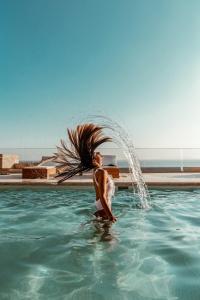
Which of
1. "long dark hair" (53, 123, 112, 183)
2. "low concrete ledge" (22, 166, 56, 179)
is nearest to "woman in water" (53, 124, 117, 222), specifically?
"long dark hair" (53, 123, 112, 183)

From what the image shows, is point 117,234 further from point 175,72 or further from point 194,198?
point 175,72

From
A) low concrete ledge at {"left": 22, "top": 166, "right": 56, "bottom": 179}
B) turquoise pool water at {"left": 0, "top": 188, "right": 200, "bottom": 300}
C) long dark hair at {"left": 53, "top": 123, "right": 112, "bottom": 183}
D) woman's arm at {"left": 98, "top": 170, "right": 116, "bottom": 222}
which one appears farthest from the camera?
low concrete ledge at {"left": 22, "top": 166, "right": 56, "bottom": 179}

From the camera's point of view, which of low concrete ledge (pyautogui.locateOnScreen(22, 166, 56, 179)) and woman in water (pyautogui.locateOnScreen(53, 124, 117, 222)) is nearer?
woman in water (pyautogui.locateOnScreen(53, 124, 117, 222))

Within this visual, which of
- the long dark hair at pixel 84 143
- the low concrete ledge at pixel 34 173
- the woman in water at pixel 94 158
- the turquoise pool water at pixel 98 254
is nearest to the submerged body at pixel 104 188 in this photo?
the woman in water at pixel 94 158

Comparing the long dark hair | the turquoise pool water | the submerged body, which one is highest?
the long dark hair

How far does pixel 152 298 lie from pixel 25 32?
14.6 meters

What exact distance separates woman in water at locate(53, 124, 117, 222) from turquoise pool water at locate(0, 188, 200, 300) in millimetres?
404

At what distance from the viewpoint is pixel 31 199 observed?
967 cm

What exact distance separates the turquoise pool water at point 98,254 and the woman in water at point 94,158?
404 millimetres

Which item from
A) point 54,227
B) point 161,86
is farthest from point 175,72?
point 54,227

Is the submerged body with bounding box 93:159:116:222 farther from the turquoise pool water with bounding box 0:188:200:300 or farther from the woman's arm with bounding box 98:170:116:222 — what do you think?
the turquoise pool water with bounding box 0:188:200:300

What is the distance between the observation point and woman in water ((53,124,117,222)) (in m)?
5.37

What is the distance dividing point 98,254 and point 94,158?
Result: 5.34 feet

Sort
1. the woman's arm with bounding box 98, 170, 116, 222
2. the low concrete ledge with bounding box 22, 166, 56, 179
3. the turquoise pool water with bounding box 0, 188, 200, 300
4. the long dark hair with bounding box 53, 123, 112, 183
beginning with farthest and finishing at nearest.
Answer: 1. the low concrete ledge with bounding box 22, 166, 56, 179
2. the long dark hair with bounding box 53, 123, 112, 183
3. the woman's arm with bounding box 98, 170, 116, 222
4. the turquoise pool water with bounding box 0, 188, 200, 300
